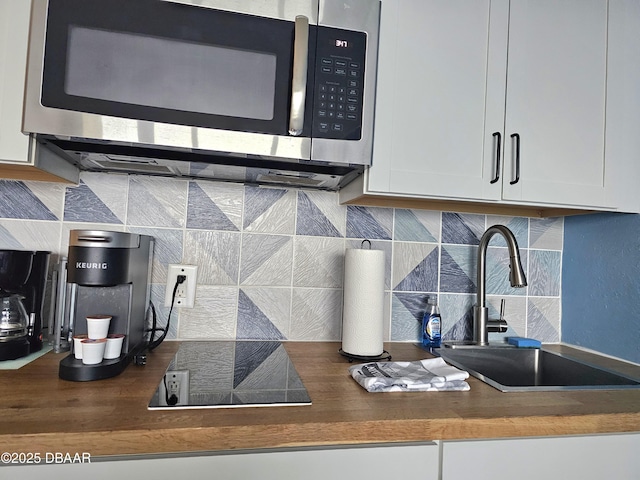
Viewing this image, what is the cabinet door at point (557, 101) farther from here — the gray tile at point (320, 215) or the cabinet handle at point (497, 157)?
the gray tile at point (320, 215)

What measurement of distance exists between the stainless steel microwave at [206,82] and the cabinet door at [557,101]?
438 mm

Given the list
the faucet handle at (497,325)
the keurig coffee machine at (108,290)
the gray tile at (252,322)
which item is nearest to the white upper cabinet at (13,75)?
the keurig coffee machine at (108,290)

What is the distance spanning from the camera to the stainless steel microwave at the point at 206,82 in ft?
2.92

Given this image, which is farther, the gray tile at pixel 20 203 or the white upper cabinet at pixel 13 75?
the gray tile at pixel 20 203

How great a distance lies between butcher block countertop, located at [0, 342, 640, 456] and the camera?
0.66 meters

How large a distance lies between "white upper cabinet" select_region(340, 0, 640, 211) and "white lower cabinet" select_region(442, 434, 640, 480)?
24.2 inches

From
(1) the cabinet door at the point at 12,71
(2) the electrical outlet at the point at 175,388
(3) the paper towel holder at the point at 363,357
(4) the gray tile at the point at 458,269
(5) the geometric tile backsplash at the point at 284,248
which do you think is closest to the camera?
(2) the electrical outlet at the point at 175,388

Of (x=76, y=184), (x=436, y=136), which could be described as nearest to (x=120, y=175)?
(x=76, y=184)

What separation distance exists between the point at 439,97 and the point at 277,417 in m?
0.90

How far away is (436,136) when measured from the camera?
111 cm

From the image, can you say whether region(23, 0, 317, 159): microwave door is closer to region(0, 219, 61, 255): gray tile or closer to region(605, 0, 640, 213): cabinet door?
region(0, 219, 61, 255): gray tile

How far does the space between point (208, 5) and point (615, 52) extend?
1.18 metres

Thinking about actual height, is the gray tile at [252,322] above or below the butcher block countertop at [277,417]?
above

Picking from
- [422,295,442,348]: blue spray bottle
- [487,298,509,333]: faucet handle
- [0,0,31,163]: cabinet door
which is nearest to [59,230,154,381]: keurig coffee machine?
[0,0,31,163]: cabinet door
